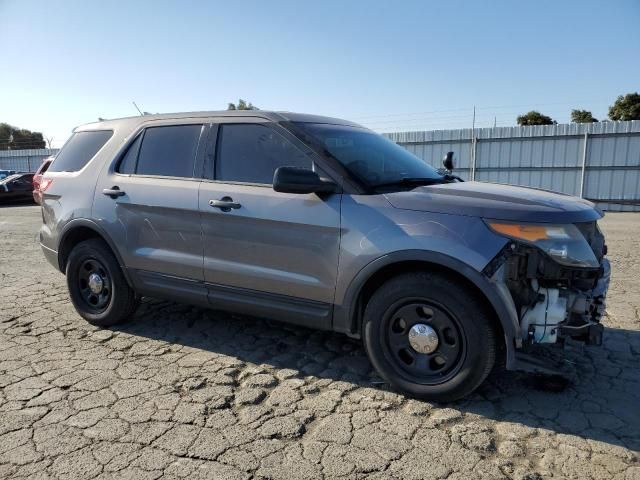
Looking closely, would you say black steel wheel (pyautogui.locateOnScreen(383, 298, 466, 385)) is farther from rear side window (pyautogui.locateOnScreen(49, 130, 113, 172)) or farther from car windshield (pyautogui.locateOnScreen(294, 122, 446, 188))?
rear side window (pyautogui.locateOnScreen(49, 130, 113, 172))

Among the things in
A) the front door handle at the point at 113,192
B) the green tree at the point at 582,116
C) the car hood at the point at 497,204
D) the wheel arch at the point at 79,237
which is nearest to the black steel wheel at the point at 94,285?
the wheel arch at the point at 79,237

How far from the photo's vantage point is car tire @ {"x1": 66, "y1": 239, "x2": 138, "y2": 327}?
4.30 meters

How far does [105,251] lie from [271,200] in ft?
6.09

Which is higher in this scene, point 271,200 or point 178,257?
point 271,200

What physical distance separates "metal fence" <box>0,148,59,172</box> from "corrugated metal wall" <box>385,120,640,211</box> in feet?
80.9

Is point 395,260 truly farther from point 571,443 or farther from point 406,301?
point 571,443

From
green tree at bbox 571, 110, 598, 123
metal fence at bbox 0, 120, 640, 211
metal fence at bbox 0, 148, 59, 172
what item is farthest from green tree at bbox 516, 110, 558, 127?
metal fence at bbox 0, 148, 59, 172

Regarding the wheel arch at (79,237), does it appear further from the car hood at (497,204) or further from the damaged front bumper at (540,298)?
the damaged front bumper at (540,298)

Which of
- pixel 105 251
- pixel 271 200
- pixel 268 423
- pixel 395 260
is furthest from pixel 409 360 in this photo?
pixel 105 251

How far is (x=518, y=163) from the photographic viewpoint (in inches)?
684

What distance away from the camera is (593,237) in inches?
122

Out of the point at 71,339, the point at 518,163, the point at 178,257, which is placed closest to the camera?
the point at 178,257

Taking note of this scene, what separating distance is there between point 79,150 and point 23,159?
3121 cm

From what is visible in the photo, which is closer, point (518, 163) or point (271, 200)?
point (271, 200)
